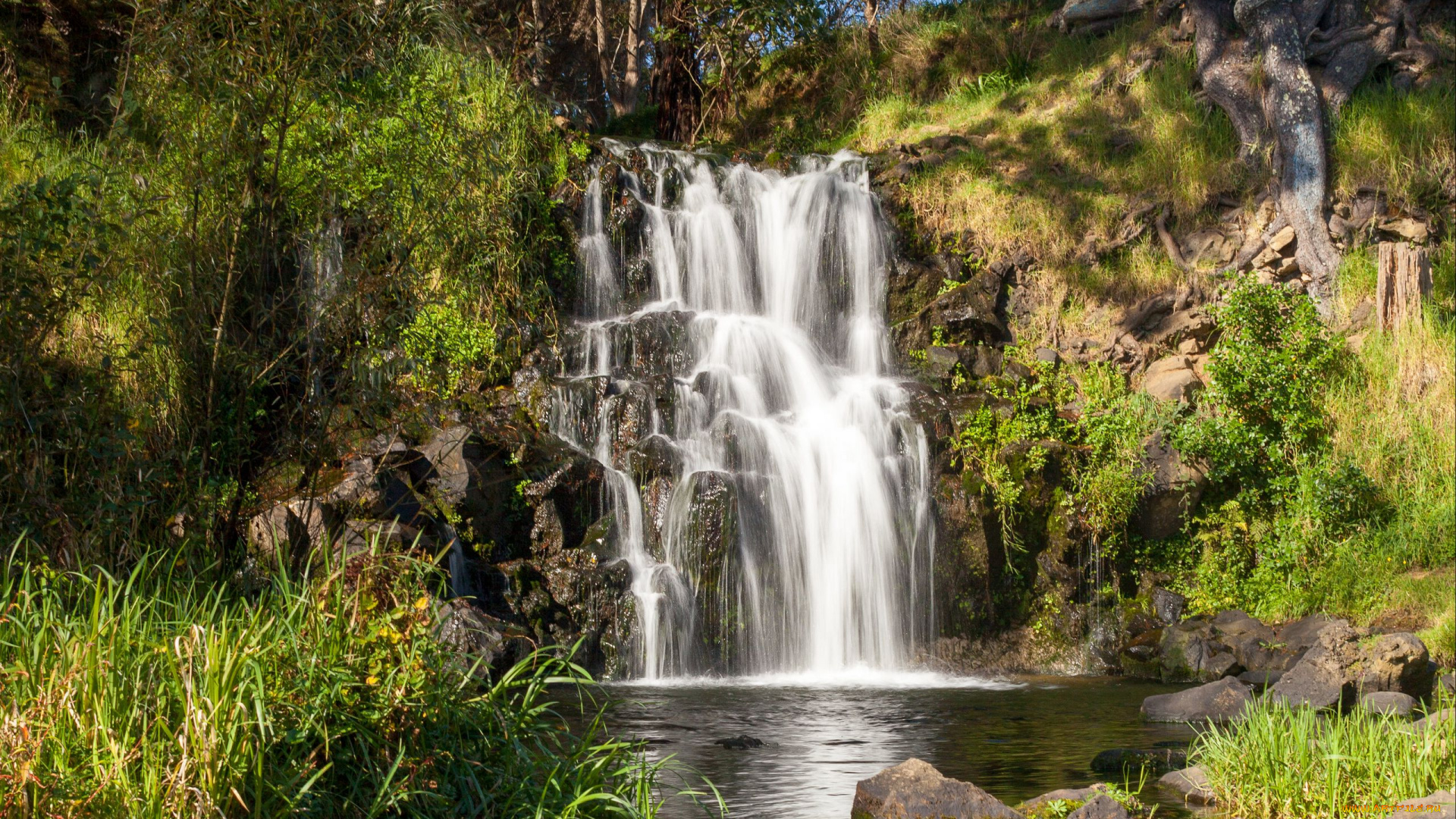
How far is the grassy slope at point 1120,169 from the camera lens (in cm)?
1159

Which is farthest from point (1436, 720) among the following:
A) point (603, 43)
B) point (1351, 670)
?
point (603, 43)

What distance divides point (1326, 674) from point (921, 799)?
4038mm

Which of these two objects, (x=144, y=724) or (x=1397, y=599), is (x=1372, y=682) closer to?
(x=1397, y=599)

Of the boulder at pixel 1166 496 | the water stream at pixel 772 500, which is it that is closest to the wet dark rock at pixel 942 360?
the water stream at pixel 772 500

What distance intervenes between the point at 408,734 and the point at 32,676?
3.92 feet

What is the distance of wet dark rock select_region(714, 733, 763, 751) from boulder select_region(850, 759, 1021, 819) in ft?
5.48

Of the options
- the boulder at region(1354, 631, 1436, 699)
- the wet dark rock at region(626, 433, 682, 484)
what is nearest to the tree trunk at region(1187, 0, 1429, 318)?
the boulder at region(1354, 631, 1436, 699)

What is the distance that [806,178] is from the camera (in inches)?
607

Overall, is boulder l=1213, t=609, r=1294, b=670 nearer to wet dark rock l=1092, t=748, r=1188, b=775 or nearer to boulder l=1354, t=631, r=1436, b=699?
boulder l=1354, t=631, r=1436, b=699

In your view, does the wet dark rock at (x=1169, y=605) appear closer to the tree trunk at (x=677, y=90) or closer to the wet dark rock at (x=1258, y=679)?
the wet dark rock at (x=1258, y=679)

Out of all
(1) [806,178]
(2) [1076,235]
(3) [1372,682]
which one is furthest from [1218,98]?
(3) [1372,682]

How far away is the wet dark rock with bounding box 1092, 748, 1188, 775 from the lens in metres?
6.51

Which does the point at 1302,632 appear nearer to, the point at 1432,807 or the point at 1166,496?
the point at 1166,496

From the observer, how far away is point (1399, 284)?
42.7 feet
